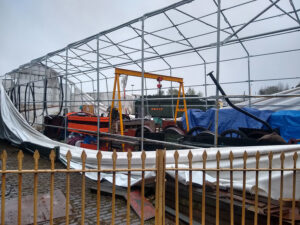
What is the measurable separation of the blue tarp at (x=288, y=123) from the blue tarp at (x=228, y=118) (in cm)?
31

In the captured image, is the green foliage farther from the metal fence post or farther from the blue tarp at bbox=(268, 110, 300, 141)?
the metal fence post

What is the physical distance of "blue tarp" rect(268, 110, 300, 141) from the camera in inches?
214

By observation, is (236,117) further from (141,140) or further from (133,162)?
(133,162)

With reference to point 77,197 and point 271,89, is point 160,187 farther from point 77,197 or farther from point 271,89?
point 271,89

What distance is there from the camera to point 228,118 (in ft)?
22.6

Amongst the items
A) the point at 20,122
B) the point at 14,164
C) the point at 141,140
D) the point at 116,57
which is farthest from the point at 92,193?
the point at 116,57

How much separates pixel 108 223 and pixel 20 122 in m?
7.52

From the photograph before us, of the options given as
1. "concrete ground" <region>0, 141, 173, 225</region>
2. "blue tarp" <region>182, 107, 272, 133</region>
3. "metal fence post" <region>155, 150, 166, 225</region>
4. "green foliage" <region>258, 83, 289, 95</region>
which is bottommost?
"concrete ground" <region>0, 141, 173, 225</region>

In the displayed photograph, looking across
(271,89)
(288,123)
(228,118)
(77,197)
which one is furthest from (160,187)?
(271,89)

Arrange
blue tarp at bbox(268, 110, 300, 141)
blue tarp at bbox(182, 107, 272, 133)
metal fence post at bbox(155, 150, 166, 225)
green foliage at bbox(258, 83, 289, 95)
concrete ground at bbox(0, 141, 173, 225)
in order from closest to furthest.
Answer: metal fence post at bbox(155, 150, 166, 225) → concrete ground at bbox(0, 141, 173, 225) → blue tarp at bbox(268, 110, 300, 141) → blue tarp at bbox(182, 107, 272, 133) → green foliage at bbox(258, 83, 289, 95)

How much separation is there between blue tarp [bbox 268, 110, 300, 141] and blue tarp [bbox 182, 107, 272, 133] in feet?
1.00

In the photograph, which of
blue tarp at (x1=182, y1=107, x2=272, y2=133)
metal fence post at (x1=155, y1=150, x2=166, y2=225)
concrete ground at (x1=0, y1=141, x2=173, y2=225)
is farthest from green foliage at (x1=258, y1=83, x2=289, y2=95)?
metal fence post at (x1=155, y1=150, x2=166, y2=225)

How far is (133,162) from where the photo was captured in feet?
14.2

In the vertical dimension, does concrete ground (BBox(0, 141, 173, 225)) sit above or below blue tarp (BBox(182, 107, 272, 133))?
below
